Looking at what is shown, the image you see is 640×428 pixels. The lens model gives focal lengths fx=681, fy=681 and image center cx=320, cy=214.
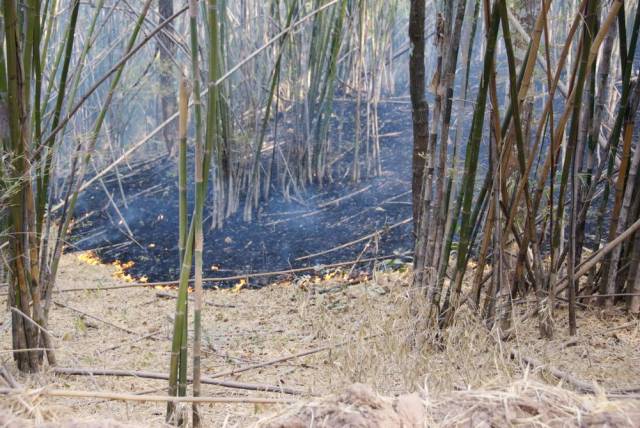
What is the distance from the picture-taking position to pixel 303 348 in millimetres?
1969

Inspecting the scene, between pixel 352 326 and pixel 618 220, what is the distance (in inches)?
30.4

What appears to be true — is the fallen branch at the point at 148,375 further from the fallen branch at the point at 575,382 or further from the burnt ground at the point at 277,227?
the burnt ground at the point at 277,227

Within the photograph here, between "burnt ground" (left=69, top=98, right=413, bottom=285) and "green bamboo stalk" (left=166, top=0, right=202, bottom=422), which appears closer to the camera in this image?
"green bamboo stalk" (left=166, top=0, right=202, bottom=422)

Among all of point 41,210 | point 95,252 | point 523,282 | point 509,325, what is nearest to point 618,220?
point 523,282

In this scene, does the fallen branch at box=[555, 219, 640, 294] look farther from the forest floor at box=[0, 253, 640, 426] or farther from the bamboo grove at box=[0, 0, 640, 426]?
the forest floor at box=[0, 253, 640, 426]

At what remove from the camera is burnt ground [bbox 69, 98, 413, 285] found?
10.1ft

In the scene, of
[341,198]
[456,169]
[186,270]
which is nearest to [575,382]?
[456,169]

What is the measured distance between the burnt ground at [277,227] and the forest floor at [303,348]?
0.34 meters

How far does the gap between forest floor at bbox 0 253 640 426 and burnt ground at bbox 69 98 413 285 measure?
34 centimetres

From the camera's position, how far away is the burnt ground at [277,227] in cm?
308

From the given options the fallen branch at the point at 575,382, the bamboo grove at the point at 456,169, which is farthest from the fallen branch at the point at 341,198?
the fallen branch at the point at 575,382

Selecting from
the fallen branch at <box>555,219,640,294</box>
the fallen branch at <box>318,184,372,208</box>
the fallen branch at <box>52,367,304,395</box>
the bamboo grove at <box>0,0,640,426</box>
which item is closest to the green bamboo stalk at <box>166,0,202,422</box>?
the bamboo grove at <box>0,0,640,426</box>

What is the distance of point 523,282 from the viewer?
183 centimetres

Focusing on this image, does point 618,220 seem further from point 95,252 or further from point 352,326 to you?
point 95,252
